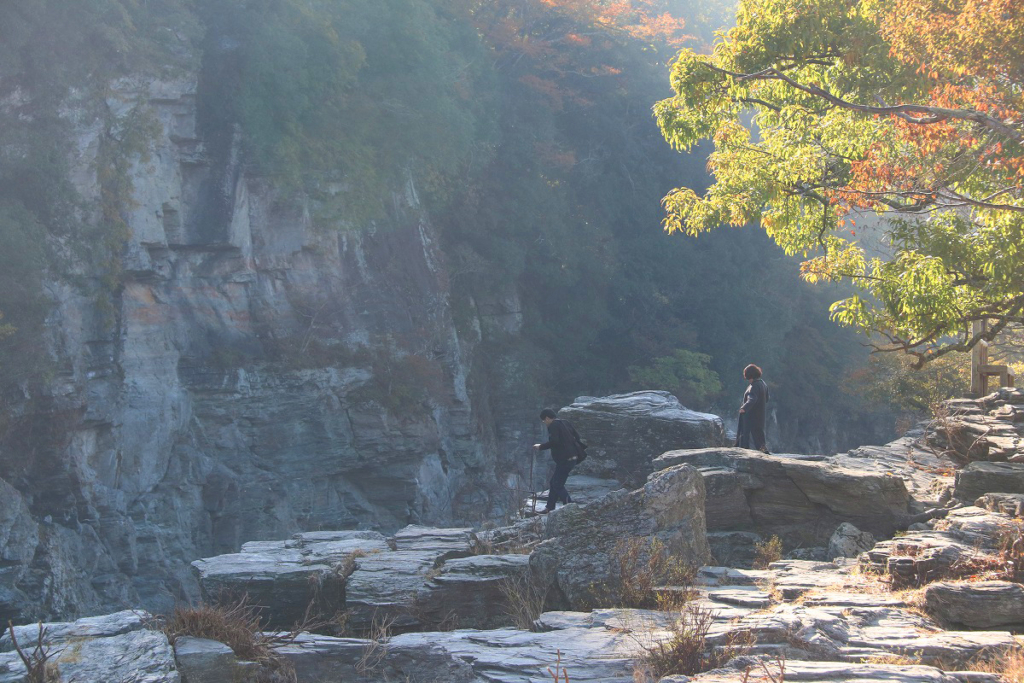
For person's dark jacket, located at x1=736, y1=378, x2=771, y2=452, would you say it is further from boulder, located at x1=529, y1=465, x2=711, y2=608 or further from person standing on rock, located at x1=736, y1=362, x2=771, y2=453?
boulder, located at x1=529, y1=465, x2=711, y2=608

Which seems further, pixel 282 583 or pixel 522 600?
pixel 282 583

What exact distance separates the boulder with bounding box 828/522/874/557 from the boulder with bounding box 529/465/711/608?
5.09ft

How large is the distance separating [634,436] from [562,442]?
78.3 inches

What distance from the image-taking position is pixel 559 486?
10727 mm

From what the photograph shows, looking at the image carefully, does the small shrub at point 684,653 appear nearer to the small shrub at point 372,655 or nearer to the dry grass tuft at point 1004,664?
the dry grass tuft at point 1004,664

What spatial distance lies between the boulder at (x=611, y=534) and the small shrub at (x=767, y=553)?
85 cm

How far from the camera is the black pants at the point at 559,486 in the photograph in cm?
1067

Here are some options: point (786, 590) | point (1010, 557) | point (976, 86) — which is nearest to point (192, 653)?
point (786, 590)

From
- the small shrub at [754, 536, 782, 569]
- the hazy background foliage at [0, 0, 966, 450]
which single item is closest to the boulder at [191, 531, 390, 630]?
the small shrub at [754, 536, 782, 569]

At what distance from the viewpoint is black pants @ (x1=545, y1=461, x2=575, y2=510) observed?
420 inches

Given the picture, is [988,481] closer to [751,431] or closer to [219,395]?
[751,431]

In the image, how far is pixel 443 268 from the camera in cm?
2922

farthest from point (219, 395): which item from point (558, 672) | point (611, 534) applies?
point (558, 672)

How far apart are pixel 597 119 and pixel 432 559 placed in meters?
27.6
